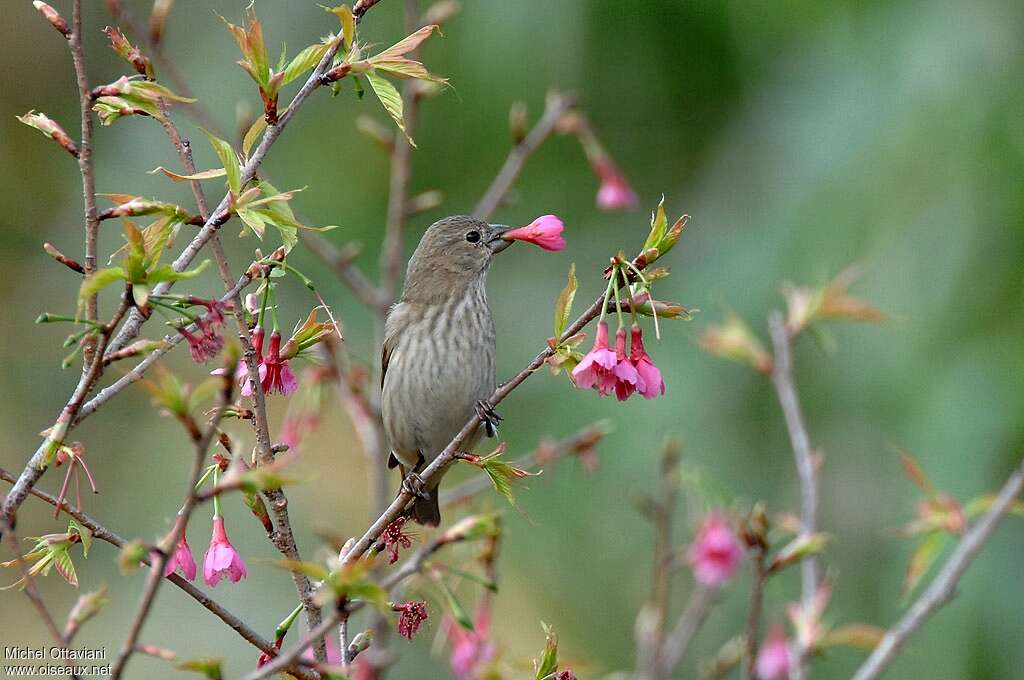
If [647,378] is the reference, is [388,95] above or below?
above

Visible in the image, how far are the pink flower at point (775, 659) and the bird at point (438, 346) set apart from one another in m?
1.24

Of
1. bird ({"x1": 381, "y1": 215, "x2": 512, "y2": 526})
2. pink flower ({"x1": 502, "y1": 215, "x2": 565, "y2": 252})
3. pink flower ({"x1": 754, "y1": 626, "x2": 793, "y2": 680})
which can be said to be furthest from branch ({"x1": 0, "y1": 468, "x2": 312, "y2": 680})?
bird ({"x1": 381, "y1": 215, "x2": 512, "y2": 526})

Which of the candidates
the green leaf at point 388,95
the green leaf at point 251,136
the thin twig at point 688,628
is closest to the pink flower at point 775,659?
the thin twig at point 688,628

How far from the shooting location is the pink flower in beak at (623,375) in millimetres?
2572

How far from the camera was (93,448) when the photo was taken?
9477 mm

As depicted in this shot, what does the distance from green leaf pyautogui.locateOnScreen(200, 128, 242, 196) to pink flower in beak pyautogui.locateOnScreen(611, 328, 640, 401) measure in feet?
2.72

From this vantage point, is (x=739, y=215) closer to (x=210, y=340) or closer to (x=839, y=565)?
(x=839, y=565)

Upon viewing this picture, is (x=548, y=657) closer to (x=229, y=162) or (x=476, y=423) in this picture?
(x=476, y=423)

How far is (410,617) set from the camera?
2.68 meters

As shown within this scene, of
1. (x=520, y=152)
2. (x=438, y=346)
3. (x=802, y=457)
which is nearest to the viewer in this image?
(x=802, y=457)

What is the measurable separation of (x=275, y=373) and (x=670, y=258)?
6003 millimetres

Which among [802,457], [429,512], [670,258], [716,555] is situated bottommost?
[716,555]

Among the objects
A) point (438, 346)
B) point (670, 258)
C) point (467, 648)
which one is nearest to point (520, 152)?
point (438, 346)

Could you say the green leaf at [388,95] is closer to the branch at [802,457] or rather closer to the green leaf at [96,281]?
the green leaf at [96,281]
